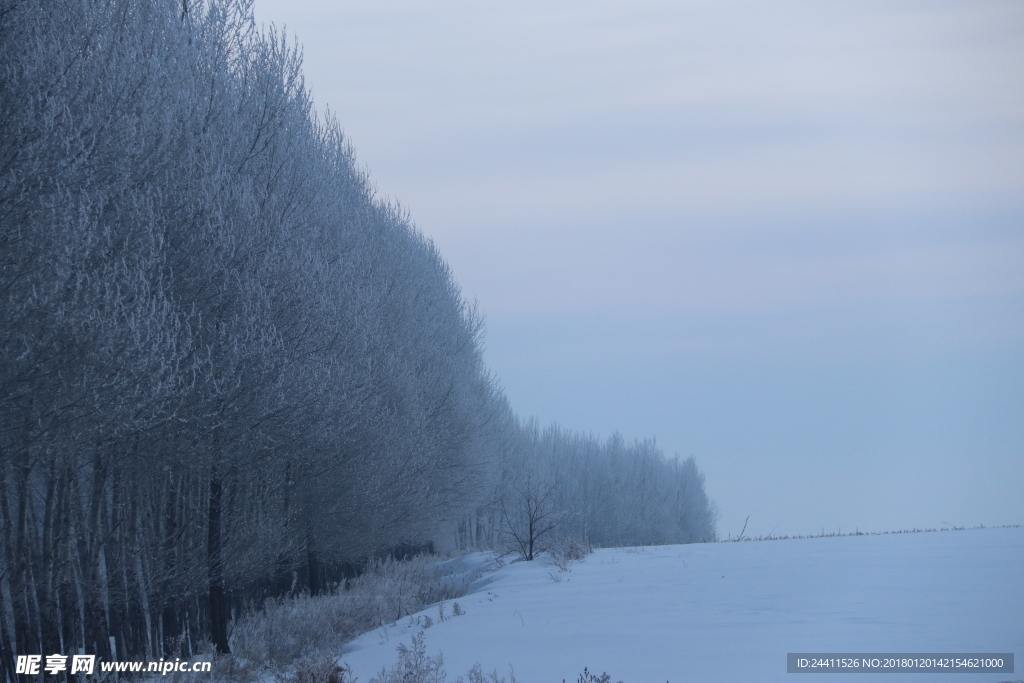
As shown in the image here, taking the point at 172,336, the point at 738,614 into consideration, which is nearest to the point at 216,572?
the point at 172,336

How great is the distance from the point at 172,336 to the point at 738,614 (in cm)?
653

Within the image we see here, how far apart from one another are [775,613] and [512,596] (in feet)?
15.1

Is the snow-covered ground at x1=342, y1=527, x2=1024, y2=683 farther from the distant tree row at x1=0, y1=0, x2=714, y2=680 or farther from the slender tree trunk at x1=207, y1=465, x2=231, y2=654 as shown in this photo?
the distant tree row at x1=0, y1=0, x2=714, y2=680

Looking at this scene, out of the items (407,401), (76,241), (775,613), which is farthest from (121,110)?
(407,401)

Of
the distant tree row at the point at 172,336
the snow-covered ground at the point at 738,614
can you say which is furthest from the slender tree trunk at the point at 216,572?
the snow-covered ground at the point at 738,614

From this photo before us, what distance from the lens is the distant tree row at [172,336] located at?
7125 mm

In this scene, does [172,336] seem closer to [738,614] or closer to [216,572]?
[216,572]

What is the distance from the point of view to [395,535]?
19.1 metres

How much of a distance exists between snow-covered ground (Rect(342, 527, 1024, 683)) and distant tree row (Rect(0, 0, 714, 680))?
2.87 metres

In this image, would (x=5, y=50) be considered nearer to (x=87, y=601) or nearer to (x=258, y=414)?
(x=258, y=414)

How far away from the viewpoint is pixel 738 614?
9.07 metres

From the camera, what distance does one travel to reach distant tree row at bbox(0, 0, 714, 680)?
23.4ft

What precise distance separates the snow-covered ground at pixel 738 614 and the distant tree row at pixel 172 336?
2867 mm

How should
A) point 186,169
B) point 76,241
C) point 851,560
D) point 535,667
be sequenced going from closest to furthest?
point 76,241
point 535,667
point 186,169
point 851,560
